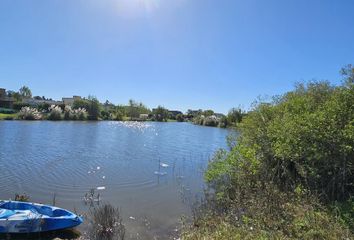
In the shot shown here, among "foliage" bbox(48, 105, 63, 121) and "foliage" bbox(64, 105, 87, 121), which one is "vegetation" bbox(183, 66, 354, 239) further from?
"foliage" bbox(64, 105, 87, 121)

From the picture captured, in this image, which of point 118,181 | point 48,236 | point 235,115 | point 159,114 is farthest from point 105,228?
point 159,114

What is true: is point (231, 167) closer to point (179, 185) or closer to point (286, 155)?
point (286, 155)

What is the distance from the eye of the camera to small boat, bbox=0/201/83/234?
952cm

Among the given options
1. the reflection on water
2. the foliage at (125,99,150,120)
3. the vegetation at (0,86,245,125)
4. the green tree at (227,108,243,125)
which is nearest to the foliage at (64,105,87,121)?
the vegetation at (0,86,245,125)

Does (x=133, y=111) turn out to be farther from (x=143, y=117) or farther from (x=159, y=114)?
(x=159, y=114)

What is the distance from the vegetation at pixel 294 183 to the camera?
305 inches

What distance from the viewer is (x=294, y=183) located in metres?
10.5

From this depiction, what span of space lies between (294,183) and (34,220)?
8397 mm

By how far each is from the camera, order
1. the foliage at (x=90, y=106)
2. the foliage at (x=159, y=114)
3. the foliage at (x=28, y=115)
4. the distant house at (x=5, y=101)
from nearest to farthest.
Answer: the foliage at (x=28, y=115) → the distant house at (x=5, y=101) → the foliage at (x=90, y=106) → the foliage at (x=159, y=114)

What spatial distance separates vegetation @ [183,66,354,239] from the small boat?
4.05 metres

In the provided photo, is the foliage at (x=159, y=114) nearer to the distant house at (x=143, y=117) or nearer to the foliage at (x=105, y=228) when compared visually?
the distant house at (x=143, y=117)

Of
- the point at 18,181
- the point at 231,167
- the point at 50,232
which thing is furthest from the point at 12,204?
the point at 231,167

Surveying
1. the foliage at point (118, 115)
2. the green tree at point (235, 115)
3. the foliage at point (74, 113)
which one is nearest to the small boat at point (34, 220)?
the green tree at point (235, 115)

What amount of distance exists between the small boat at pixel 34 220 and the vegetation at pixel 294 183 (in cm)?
405
